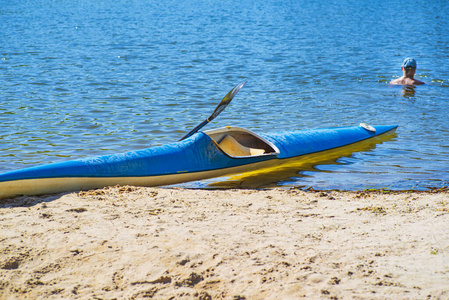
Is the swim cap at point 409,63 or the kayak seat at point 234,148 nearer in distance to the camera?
the kayak seat at point 234,148

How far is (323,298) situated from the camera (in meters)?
2.37

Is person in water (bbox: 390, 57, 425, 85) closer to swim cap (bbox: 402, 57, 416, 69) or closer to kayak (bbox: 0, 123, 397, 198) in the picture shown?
swim cap (bbox: 402, 57, 416, 69)

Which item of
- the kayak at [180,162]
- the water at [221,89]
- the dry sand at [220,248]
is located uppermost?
the water at [221,89]

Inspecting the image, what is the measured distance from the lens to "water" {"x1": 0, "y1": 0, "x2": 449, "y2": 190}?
563 centimetres

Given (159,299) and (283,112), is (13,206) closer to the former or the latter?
(159,299)

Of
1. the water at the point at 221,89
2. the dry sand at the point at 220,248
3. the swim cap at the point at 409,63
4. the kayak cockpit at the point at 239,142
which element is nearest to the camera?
the dry sand at the point at 220,248

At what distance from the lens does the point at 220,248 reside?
288 centimetres

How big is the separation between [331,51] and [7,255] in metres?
13.1

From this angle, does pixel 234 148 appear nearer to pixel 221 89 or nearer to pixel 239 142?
pixel 239 142

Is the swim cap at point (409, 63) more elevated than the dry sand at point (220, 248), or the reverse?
the swim cap at point (409, 63)

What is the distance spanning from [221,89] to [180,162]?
4959mm

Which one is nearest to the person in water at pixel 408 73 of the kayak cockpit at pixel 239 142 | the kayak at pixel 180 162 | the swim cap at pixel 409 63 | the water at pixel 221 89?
the swim cap at pixel 409 63

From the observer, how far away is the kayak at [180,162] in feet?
12.9

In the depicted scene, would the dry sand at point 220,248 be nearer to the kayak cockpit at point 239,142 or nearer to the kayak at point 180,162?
the kayak at point 180,162
